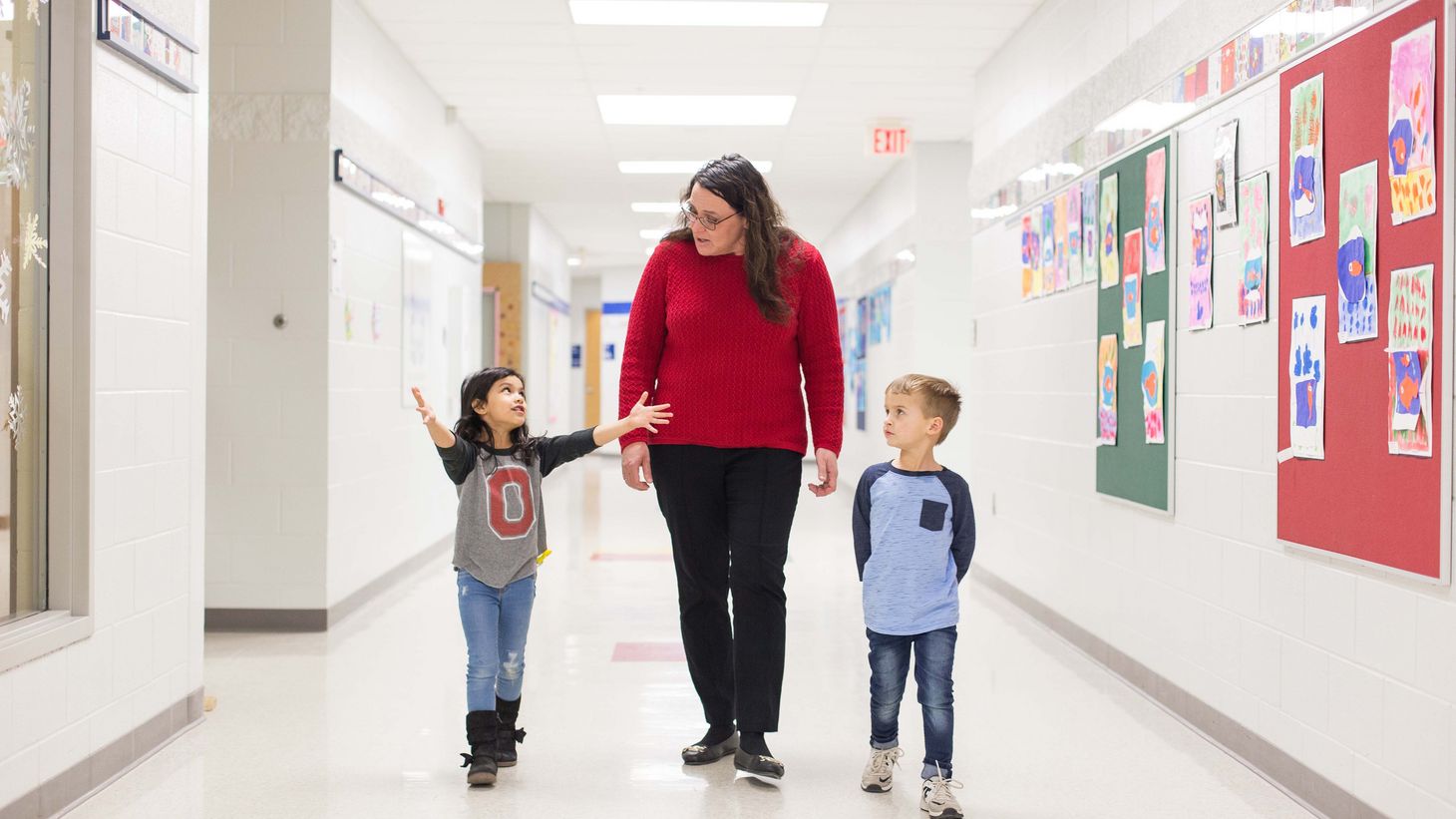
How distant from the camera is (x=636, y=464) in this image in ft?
10.0

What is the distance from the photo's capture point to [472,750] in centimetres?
314

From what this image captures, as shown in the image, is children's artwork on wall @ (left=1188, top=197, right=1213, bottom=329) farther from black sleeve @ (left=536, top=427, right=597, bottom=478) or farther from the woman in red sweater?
black sleeve @ (left=536, top=427, right=597, bottom=478)

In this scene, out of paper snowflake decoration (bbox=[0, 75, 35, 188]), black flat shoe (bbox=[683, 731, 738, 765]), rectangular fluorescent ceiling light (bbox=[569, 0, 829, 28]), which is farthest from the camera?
rectangular fluorescent ceiling light (bbox=[569, 0, 829, 28])

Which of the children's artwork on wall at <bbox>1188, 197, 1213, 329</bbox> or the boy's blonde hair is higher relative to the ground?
the children's artwork on wall at <bbox>1188, 197, 1213, 329</bbox>

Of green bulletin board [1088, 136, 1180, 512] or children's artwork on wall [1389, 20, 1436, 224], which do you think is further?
green bulletin board [1088, 136, 1180, 512]

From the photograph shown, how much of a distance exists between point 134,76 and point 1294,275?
112 inches

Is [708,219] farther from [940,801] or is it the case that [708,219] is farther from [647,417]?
[940,801]

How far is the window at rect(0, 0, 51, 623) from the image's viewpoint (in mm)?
2766

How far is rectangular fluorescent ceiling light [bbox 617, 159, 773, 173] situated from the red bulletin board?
7.36 meters

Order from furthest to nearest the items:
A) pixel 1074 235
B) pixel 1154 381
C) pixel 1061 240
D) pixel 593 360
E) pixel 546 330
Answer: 1. pixel 593 360
2. pixel 546 330
3. pixel 1061 240
4. pixel 1074 235
5. pixel 1154 381

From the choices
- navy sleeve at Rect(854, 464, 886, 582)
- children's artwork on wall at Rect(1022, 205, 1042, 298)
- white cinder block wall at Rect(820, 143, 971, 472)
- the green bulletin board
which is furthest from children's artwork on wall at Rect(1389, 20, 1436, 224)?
white cinder block wall at Rect(820, 143, 971, 472)

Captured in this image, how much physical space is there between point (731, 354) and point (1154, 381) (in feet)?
5.64

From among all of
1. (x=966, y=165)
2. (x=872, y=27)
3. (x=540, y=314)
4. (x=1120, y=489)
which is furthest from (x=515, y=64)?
(x=540, y=314)

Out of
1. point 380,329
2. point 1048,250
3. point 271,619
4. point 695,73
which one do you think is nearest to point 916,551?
point 1048,250
